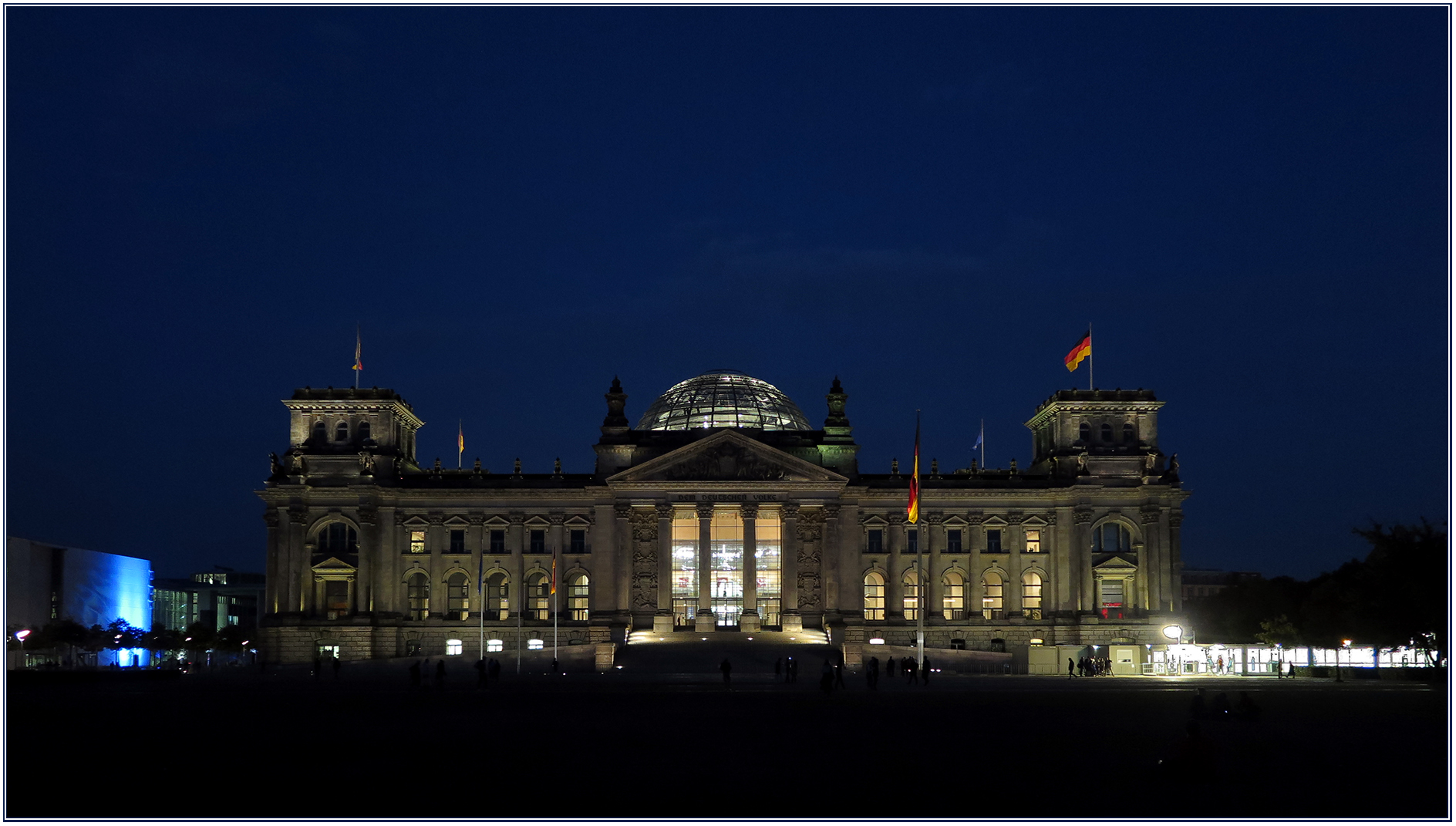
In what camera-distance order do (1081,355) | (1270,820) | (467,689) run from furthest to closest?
1. (1081,355)
2. (467,689)
3. (1270,820)

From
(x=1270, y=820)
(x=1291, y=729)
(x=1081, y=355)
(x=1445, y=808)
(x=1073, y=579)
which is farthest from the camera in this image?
(x=1073, y=579)

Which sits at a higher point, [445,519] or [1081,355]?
[1081,355]

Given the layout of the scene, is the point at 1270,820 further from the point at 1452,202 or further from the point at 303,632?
the point at 303,632

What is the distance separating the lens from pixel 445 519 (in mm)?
114562

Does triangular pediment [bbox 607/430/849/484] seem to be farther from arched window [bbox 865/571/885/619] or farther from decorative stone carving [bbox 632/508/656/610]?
arched window [bbox 865/571/885/619]

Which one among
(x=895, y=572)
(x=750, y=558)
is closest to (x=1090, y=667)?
(x=895, y=572)

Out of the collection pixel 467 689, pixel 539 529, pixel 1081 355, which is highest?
pixel 1081 355

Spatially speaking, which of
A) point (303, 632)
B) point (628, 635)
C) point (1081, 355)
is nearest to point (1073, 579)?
point (1081, 355)

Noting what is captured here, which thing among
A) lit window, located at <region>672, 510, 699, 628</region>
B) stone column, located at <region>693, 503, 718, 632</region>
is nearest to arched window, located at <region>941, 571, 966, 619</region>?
stone column, located at <region>693, 503, 718, 632</region>

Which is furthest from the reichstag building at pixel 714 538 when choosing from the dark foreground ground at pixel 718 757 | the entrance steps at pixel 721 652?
the dark foreground ground at pixel 718 757

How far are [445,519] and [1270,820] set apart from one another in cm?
9755

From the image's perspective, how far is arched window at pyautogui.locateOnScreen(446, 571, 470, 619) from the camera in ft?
373

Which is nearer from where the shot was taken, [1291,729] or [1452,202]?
[1452,202]

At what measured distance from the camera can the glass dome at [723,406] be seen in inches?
4759
